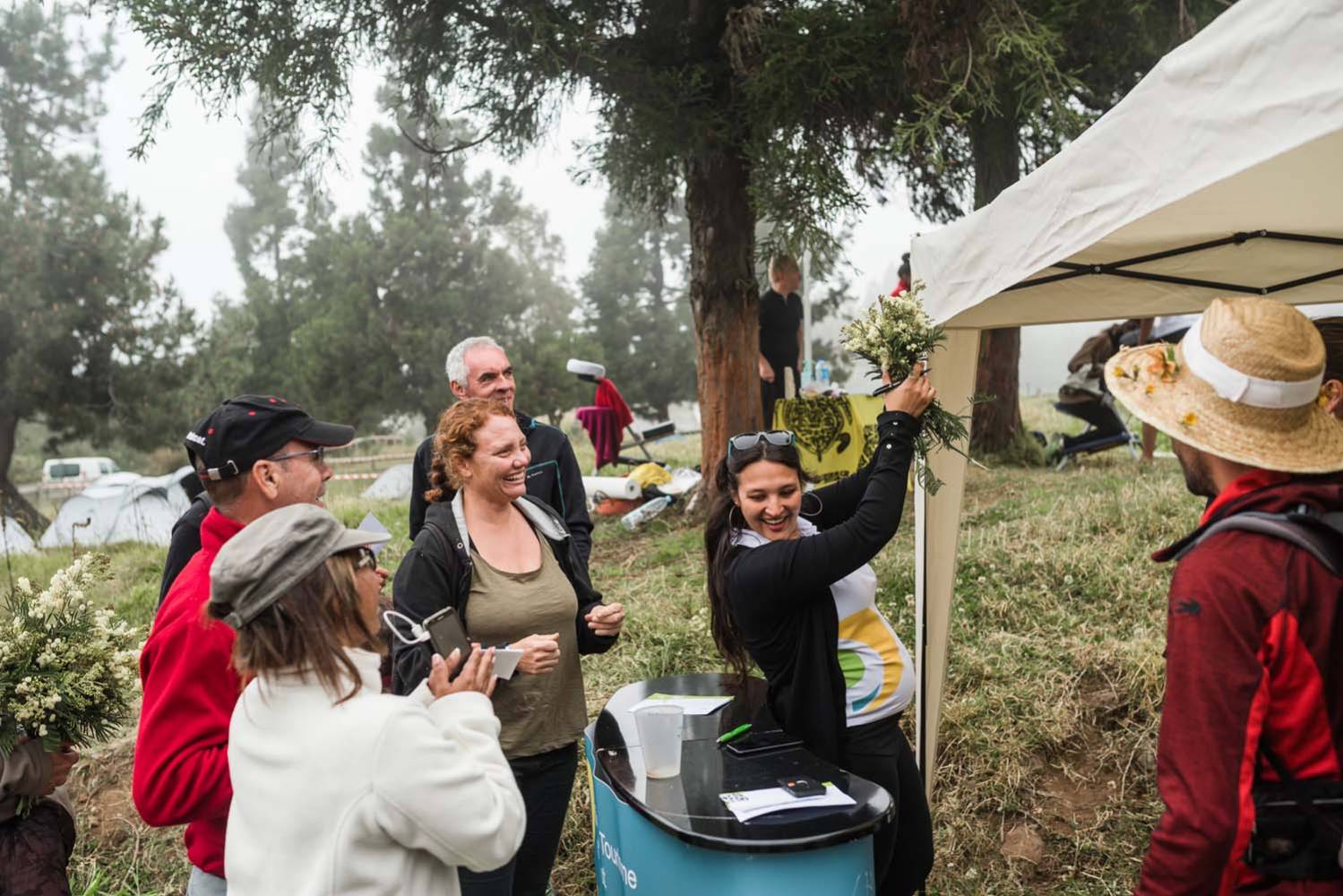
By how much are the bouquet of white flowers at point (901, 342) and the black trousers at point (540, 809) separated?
1.41 metres

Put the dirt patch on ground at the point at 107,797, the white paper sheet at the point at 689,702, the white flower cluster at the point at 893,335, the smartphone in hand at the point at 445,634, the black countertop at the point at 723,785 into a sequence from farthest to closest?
the dirt patch on ground at the point at 107,797 → the white paper sheet at the point at 689,702 → the white flower cluster at the point at 893,335 → the smartphone in hand at the point at 445,634 → the black countertop at the point at 723,785

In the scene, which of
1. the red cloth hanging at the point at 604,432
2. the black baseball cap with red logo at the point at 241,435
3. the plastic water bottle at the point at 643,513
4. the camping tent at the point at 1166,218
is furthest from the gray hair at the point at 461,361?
the red cloth hanging at the point at 604,432

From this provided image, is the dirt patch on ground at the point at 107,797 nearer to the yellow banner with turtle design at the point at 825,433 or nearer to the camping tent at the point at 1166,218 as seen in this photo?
the camping tent at the point at 1166,218

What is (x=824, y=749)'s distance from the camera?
8.89ft

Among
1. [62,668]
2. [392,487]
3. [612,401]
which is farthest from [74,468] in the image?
[62,668]

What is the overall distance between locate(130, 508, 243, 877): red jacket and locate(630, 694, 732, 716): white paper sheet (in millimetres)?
1242

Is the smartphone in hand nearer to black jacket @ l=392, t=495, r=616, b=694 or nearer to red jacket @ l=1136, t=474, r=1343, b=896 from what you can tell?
black jacket @ l=392, t=495, r=616, b=694

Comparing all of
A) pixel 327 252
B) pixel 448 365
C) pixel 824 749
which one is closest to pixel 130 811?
pixel 448 365

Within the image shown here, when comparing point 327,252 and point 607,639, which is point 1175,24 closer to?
point 607,639

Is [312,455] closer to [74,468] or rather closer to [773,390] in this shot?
[773,390]

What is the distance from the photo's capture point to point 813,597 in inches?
107

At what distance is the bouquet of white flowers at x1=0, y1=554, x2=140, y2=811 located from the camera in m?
2.41

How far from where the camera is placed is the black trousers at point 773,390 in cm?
929

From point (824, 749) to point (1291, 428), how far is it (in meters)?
1.45
